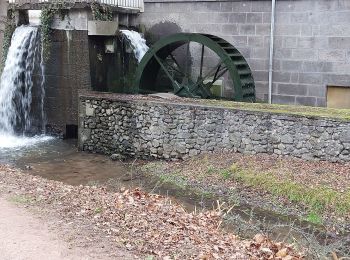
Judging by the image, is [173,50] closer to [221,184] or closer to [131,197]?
[221,184]

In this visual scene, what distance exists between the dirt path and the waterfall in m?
9.02

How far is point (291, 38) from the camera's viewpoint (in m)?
12.2

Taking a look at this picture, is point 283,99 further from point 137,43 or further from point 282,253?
point 282,253

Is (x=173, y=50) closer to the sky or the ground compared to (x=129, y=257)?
closer to the sky

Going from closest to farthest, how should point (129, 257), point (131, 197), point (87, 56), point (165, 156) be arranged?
1. point (129, 257)
2. point (131, 197)
3. point (165, 156)
4. point (87, 56)

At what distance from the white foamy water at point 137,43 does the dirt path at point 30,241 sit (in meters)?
9.31

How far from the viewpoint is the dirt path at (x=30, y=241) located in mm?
4055

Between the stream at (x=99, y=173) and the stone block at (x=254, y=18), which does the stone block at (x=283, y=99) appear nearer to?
the stone block at (x=254, y=18)

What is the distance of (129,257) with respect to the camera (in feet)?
13.5

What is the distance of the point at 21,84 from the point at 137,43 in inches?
134

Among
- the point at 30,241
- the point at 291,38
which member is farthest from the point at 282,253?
the point at 291,38

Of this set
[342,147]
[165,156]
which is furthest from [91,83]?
[342,147]

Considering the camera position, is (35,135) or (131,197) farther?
(35,135)

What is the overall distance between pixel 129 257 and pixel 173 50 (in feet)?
33.7
